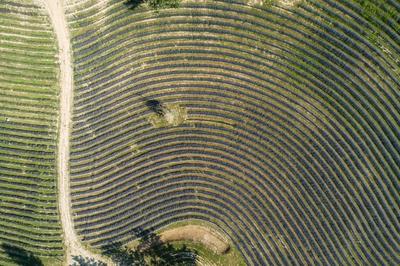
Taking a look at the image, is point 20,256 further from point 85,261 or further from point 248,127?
point 248,127

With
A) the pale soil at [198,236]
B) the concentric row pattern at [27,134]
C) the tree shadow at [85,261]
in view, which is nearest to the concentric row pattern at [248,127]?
the pale soil at [198,236]

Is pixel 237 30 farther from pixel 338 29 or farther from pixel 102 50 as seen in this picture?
pixel 102 50

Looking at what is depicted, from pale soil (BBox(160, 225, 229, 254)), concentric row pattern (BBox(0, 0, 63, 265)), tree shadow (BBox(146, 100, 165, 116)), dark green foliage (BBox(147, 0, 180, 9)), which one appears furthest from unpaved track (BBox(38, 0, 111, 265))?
dark green foliage (BBox(147, 0, 180, 9))

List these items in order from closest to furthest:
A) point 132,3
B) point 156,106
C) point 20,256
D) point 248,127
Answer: point 132,3
point 248,127
point 156,106
point 20,256

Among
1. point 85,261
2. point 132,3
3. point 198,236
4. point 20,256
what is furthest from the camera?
point 20,256

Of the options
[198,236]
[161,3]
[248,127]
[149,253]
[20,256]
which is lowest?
[20,256]

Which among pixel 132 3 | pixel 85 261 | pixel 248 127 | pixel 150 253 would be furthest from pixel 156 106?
pixel 85 261
